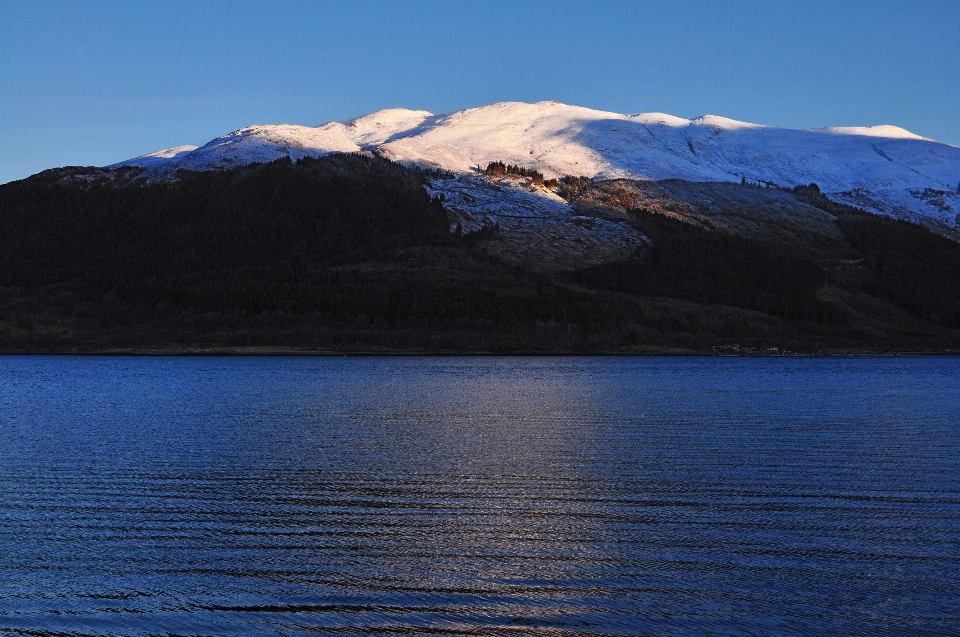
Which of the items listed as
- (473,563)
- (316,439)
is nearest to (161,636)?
(473,563)

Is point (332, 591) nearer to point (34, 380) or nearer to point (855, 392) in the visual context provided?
point (855, 392)

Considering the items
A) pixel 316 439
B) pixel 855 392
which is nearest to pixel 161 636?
pixel 316 439

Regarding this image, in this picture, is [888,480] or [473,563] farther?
[888,480]

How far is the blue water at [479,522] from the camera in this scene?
24.9 meters

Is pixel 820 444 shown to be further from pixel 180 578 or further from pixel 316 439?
pixel 180 578

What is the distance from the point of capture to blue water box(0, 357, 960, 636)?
24.9 meters

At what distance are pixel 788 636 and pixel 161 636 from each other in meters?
13.6

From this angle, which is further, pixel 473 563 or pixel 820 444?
pixel 820 444

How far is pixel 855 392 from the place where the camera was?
103 metres

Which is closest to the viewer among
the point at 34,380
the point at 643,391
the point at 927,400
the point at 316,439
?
the point at 316,439

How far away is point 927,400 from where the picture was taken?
91375 mm

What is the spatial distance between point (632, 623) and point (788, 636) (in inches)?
133

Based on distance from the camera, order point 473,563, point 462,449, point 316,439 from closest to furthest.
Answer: point 473,563 < point 462,449 < point 316,439

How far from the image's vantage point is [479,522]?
35.1m
